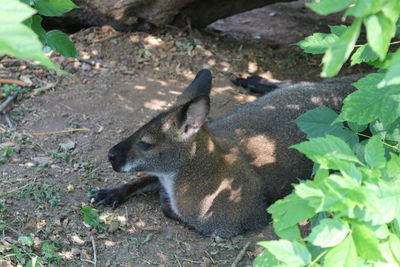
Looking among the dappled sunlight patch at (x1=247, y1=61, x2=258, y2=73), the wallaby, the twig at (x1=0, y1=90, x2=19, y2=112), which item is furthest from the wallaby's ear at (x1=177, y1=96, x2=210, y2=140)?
the dappled sunlight patch at (x1=247, y1=61, x2=258, y2=73)

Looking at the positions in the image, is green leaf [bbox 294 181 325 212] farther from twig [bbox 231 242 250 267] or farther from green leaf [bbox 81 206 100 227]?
green leaf [bbox 81 206 100 227]

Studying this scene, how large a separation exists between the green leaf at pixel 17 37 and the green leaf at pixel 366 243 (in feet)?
3.49

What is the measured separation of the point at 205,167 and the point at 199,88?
2.49 ft

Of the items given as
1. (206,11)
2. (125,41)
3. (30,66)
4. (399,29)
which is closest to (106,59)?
(125,41)

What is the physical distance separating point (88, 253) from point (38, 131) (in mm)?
1886

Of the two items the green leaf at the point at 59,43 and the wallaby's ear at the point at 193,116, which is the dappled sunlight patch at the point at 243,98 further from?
the green leaf at the point at 59,43

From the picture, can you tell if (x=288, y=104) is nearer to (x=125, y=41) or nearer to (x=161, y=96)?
(x=161, y=96)

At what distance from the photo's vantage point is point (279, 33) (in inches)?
343

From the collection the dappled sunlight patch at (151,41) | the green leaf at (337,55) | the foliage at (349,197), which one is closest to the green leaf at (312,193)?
the foliage at (349,197)

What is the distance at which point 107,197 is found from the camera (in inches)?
190

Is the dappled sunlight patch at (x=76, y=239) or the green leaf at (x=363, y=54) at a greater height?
the green leaf at (x=363, y=54)

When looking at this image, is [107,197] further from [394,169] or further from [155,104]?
[394,169]

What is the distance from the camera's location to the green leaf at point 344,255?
5.79ft

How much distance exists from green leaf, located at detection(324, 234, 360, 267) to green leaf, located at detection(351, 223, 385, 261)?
0.7 inches
